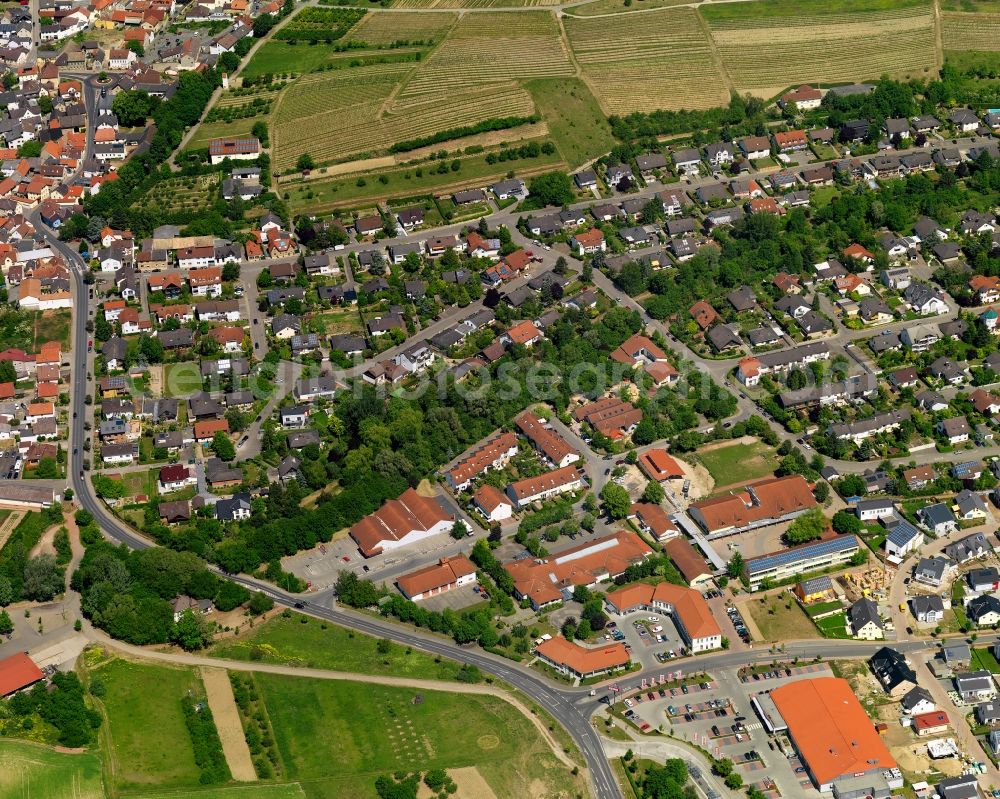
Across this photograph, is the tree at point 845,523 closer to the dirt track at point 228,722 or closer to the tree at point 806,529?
the tree at point 806,529

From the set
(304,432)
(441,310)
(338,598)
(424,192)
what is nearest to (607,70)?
(424,192)

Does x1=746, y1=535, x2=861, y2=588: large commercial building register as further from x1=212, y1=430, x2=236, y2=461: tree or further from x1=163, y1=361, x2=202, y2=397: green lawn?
x1=163, y1=361, x2=202, y2=397: green lawn

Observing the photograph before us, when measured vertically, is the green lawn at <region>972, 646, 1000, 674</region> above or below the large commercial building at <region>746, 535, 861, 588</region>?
below

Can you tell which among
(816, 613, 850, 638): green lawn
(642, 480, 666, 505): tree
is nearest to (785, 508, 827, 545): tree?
(816, 613, 850, 638): green lawn

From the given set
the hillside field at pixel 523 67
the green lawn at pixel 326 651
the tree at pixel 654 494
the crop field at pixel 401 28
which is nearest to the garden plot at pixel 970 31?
the hillside field at pixel 523 67

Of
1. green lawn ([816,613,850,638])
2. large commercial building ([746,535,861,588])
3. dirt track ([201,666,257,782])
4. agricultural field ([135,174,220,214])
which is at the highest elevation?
agricultural field ([135,174,220,214])

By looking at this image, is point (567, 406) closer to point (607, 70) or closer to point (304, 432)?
point (304, 432)

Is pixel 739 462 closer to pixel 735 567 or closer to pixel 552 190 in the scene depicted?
pixel 735 567
